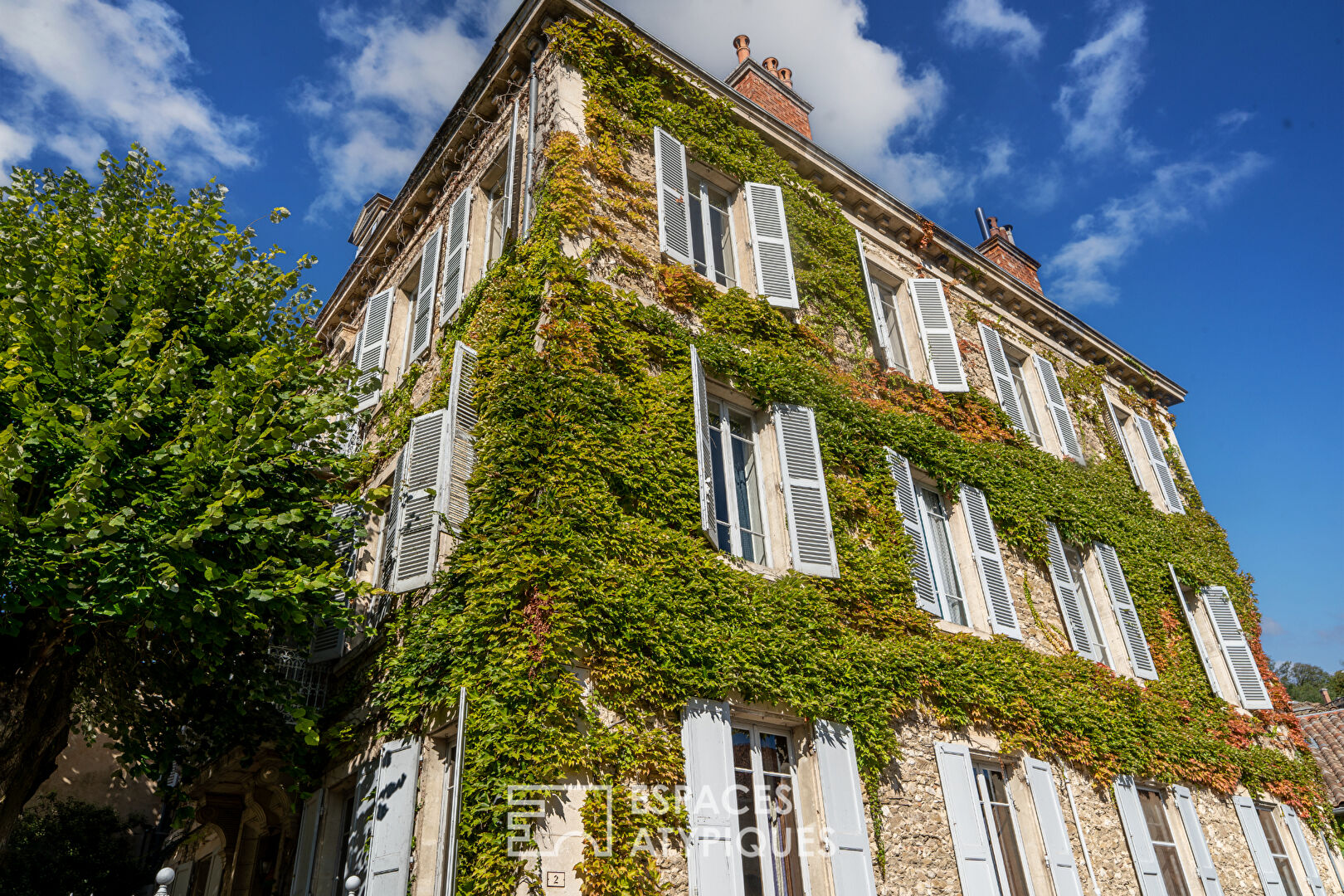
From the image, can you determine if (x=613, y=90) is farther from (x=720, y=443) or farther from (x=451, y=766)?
(x=451, y=766)

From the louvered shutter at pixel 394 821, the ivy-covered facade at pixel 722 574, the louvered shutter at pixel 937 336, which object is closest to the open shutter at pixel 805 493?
the ivy-covered facade at pixel 722 574

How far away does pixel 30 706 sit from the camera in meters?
6.43

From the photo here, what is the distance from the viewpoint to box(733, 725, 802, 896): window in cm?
589

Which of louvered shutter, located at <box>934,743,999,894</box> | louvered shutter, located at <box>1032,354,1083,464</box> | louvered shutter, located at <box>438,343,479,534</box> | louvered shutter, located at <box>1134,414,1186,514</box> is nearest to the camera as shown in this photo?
louvered shutter, located at <box>438,343,479,534</box>

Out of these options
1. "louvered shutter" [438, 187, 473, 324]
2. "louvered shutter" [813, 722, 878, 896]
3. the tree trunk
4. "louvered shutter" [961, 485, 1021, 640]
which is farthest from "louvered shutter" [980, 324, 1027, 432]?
the tree trunk

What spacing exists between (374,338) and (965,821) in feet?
27.3

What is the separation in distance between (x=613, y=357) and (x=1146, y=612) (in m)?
8.00

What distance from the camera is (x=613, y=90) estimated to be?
8.88 meters

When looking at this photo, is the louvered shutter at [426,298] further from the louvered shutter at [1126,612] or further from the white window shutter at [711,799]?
the louvered shutter at [1126,612]

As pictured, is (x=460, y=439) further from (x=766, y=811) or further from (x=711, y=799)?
(x=766, y=811)

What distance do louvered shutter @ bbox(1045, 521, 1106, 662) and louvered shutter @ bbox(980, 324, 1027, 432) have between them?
5.60ft

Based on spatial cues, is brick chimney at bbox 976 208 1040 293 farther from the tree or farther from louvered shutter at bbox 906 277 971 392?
the tree

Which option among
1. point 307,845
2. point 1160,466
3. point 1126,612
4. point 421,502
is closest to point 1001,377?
point 1126,612

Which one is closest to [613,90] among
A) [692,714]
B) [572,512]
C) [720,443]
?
[720,443]
